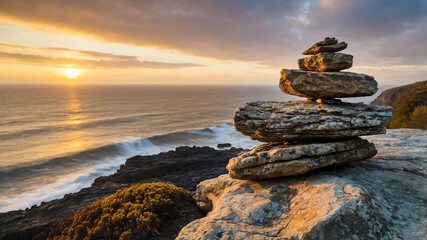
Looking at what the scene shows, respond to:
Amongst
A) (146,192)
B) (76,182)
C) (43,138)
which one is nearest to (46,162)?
(76,182)

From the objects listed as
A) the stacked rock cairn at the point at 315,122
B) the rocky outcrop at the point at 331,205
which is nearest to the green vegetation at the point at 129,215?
the rocky outcrop at the point at 331,205

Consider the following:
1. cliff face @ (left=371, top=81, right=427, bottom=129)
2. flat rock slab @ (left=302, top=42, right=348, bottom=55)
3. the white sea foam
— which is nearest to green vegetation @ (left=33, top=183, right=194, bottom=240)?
flat rock slab @ (left=302, top=42, right=348, bottom=55)

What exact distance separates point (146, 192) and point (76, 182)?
22299mm

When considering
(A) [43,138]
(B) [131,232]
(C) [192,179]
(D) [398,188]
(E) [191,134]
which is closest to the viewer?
(D) [398,188]

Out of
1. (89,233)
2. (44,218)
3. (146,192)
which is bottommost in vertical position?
(44,218)

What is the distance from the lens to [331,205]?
682cm

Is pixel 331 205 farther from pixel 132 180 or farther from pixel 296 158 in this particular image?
pixel 132 180

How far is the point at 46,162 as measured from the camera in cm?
3597

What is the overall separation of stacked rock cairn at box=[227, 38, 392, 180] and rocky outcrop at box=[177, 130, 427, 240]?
1.92 feet

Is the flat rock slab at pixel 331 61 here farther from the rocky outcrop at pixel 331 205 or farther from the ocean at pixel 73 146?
the ocean at pixel 73 146

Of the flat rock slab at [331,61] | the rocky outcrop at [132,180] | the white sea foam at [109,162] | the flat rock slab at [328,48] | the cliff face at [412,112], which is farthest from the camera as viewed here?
the cliff face at [412,112]

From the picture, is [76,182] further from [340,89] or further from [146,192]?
[340,89]

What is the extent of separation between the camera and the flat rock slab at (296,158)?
8.88 metres

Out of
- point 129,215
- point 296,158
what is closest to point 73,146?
point 129,215
